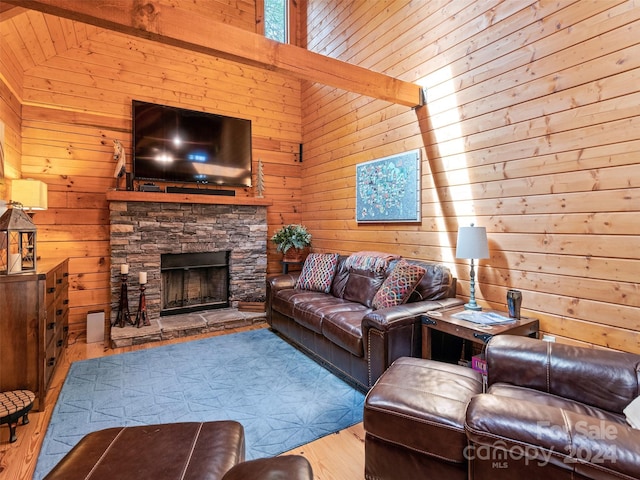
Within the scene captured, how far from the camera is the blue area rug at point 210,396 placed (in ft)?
6.54

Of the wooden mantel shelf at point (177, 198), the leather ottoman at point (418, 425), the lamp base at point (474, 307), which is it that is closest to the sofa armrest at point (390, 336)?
the lamp base at point (474, 307)

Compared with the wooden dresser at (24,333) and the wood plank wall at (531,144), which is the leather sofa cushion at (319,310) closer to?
the wood plank wall at (531,144)

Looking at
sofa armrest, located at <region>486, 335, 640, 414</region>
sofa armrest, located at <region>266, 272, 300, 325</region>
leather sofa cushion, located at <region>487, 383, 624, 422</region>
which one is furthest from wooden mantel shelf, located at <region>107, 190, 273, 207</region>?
leather sofa cushion, located at <region>487, 383, 624, 422</region>

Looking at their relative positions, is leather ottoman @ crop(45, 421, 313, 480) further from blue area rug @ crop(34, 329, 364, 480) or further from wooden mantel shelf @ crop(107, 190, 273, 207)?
wooden mantel shelf @ crop(107, 190, 273, 207)

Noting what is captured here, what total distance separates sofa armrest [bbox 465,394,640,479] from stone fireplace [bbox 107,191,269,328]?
3.77 m

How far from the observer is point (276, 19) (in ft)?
17.1

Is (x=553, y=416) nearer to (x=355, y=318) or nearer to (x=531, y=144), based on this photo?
(x=355, y=318)

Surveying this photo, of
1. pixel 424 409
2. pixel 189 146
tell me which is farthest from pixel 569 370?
pixel 189 146

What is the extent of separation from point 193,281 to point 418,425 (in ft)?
12.3

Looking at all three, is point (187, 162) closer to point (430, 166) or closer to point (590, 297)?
point (430, 166)

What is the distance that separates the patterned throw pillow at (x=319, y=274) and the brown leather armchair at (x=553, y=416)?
2113 millimetres

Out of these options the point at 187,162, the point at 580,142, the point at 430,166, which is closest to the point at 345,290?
the point at 430,166

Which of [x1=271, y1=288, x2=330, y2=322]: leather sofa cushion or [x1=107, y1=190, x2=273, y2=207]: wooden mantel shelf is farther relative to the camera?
[x1=107, y1=190, x2=273, y2=207]: wooden mantel shelf

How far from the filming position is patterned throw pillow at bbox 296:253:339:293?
368 cm
